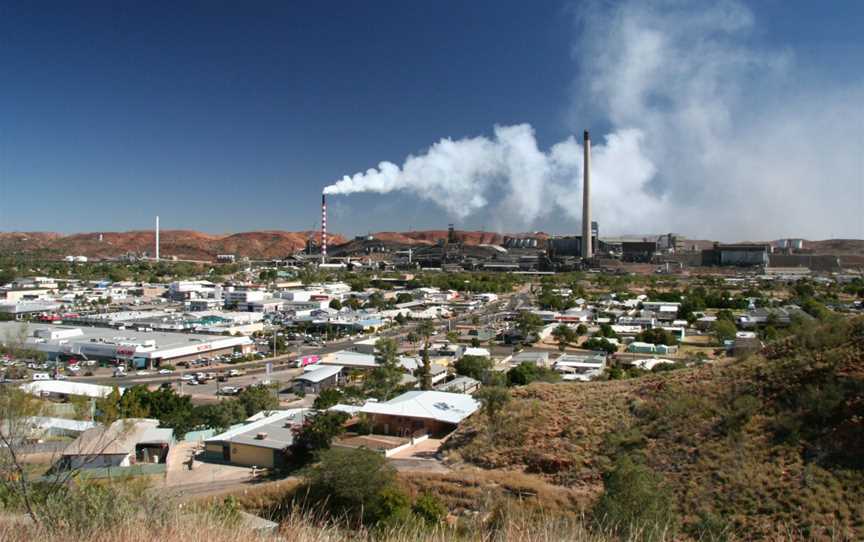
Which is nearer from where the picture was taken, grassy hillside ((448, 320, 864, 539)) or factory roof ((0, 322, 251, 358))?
grassy hillside ((448, 320, 864, 539))

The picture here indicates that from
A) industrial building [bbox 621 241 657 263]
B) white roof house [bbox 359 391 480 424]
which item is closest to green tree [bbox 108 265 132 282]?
white roof house [bbox 359 391 480 424]

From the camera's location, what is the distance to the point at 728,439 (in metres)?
5.29

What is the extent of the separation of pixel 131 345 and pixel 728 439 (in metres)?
12.5

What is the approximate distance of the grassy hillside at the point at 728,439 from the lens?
14.3ft

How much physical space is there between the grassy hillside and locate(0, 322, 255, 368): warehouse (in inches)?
361

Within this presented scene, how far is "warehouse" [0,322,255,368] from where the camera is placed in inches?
536

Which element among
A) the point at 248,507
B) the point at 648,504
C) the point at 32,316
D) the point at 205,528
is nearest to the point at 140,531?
the point at 205,528

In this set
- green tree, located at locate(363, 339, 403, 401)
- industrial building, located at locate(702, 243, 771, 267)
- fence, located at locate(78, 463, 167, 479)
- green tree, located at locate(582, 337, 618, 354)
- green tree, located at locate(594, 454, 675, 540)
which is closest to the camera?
green tree, located at locate(594, 454, 675, 540)

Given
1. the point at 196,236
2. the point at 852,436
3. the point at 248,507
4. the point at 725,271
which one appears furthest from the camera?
the point at 196,236

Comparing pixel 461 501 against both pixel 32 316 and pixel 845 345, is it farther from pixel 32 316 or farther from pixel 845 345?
pixel 32 316

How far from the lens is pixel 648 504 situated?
162 inches

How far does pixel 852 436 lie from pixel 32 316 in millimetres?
21537

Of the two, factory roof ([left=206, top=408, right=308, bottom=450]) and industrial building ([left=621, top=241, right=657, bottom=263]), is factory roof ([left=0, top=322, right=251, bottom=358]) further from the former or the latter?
industrial building ([left=621, top=241, right=657, bottom=263])

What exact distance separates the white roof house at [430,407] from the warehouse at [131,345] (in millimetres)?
7433
